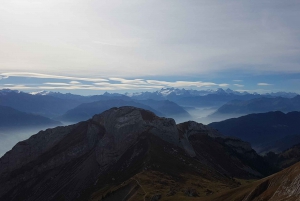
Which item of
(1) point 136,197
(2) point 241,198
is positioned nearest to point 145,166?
(1) point 136,197

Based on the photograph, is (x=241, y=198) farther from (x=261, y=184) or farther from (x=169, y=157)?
(x=169, y=157)

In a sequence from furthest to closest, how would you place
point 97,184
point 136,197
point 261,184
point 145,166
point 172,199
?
1. point 97,184
2. point 145,166
3. point 136,197
4. point 172,199
5. point 261,184

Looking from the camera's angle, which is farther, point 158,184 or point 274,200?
point 158,184

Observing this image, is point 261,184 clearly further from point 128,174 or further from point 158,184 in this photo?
point 128,174

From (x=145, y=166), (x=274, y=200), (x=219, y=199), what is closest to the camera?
(x=274, y=200)

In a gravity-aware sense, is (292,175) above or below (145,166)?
above

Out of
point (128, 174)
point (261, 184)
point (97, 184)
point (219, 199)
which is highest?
point (261, 184)

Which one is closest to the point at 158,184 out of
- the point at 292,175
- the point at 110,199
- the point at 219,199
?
the point at 110,199
